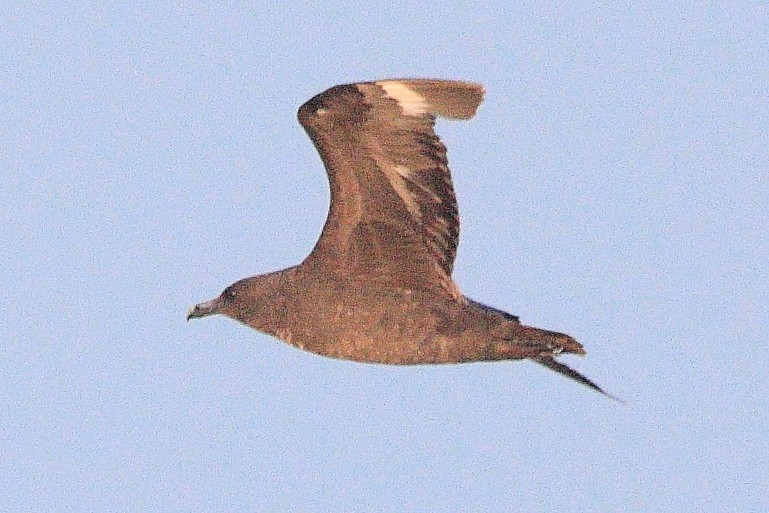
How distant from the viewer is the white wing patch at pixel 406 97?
12.6 metres

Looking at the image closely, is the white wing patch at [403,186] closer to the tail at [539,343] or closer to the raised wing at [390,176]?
the raised wing at [390,176]

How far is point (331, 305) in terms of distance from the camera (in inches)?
516

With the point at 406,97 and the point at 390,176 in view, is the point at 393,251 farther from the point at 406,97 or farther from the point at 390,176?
the point at 406,97

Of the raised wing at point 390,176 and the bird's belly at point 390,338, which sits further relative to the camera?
the bird's belly at point 390,338

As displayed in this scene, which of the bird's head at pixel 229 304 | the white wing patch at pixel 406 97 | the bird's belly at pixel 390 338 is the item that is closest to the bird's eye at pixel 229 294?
the bird's head at pixel 229 304

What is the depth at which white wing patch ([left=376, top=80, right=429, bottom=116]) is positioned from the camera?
12.6m

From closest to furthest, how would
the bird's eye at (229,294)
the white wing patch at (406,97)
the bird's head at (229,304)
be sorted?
the white wing patch at (406,97)
the bird's head at (229,304)
the bird's eye at (229,294)

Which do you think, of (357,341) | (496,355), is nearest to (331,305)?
(357,341)

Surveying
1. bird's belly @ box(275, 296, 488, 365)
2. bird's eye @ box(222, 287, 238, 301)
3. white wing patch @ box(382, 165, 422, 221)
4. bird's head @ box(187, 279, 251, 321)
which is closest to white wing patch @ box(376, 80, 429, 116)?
white wing patch @ box(382, 165, 422, 221)

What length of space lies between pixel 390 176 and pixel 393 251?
49 centimetres

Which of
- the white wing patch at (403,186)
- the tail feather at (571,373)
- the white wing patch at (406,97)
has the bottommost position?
the tail feather at (571,373)

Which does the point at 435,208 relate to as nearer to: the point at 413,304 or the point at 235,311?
the point at 413,304

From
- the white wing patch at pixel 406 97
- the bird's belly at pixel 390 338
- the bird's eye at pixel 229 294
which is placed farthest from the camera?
the bird's eye at pixel 229 294

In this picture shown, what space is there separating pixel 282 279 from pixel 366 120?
1333 millimetres
